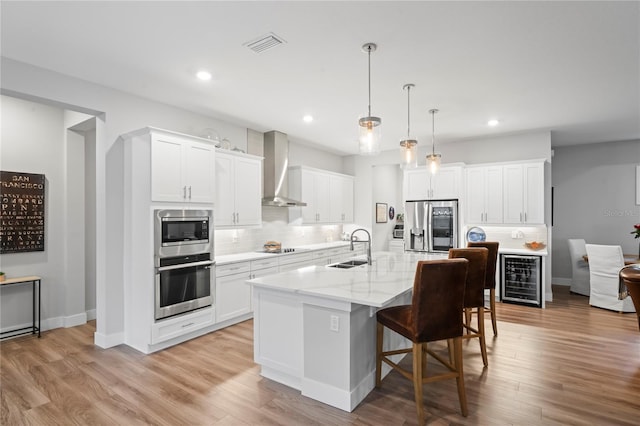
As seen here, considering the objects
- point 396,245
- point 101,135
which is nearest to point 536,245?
point 396,245

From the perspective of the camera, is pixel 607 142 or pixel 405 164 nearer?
pixel 405 164

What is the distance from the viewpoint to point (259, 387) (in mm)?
2863

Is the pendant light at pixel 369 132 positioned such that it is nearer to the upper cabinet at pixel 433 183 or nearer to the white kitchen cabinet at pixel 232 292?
the white kitchen cabinet at pixel 232 292

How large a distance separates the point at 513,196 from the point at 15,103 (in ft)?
24.1

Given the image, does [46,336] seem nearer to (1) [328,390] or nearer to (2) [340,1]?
(1) [328,390]

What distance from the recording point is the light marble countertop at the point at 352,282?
2.40 m

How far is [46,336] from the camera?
4113 millimetres

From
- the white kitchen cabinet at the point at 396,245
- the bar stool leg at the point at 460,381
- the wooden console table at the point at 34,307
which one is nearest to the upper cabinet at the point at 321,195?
the white kitchen cabinet at the point at 396,245

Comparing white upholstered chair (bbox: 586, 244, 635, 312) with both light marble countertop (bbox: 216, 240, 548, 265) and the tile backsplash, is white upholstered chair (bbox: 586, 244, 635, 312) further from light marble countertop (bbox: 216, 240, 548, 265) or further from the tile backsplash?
the tile backsplash

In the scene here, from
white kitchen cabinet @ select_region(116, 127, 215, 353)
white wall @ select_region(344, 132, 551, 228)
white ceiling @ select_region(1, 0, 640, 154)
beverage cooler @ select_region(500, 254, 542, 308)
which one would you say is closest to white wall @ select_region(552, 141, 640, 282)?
white wall @ select_region(344, 132, 551, 228)

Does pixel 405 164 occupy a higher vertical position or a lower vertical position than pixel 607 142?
lower

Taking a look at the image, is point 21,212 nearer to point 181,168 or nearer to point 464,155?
point 181,168

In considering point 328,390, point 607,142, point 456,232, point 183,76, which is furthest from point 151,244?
point 607,142

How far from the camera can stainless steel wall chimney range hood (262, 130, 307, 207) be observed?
575 centimetres
